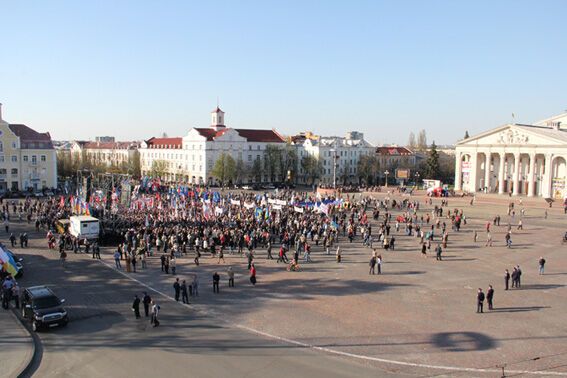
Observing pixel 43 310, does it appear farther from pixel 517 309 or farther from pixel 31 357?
pixel 517 309

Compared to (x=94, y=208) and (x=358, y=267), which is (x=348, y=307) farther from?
(x=94, y=208)

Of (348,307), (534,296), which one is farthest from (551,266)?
(348,307)

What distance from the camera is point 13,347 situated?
1448 centimetres

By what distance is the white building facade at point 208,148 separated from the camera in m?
91.5

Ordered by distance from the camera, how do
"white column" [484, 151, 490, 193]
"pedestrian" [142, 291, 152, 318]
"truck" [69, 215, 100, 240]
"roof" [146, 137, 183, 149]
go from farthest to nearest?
1. "roof" [146, 137, 183, 149]
2. "white column" [484, 151, 490, 193]
3. "truck" [69, 215, 100, 240]
4. "pedestrian" [142, 291, 152, 318]

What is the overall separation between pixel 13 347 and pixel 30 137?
62.5 m

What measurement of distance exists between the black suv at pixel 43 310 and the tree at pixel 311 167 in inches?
3234

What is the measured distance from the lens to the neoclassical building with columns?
221 feet

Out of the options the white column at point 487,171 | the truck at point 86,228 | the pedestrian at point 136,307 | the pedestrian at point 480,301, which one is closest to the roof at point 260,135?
the white column at point 487,171

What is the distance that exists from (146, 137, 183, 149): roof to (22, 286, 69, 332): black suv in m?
84.1

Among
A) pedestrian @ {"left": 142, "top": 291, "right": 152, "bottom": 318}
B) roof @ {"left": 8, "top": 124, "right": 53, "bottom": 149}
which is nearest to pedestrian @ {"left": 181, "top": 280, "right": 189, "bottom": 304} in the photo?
pedestrian @ {"left": 142, "top": 291, "right": 152, "bottom": 318}

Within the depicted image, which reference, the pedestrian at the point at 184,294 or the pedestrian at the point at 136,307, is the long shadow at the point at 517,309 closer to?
the pedestrian at the point at 184,294

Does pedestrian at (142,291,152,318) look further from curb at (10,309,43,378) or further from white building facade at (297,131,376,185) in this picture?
white building facade at (297,131,376,185)

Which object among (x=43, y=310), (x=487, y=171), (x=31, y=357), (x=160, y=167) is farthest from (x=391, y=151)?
(x=31, y=357)
